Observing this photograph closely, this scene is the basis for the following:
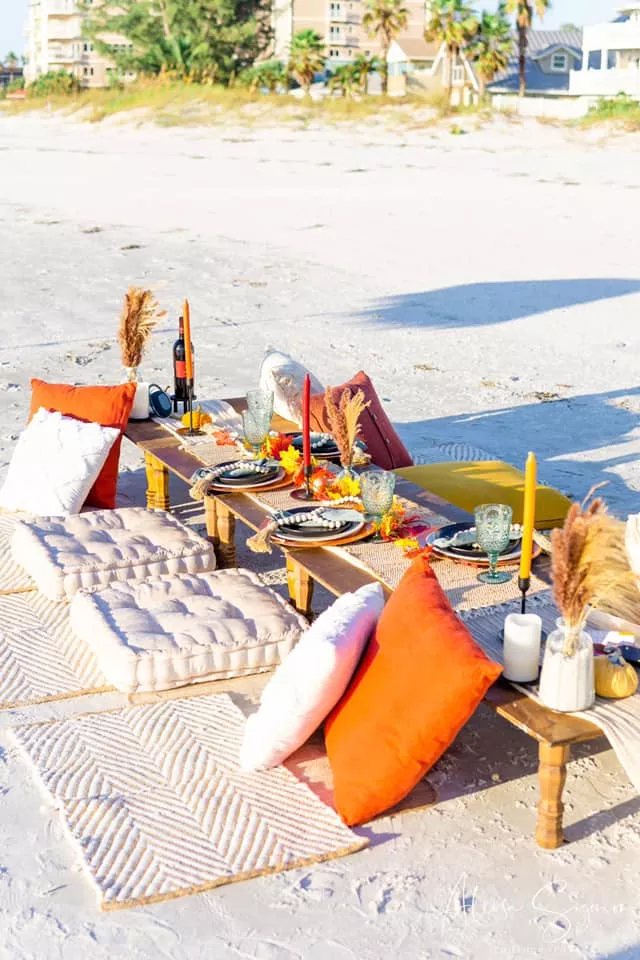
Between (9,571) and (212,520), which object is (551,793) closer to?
(212,520)

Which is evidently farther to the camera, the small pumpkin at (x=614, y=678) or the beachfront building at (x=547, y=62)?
the beachfront building at (x=547, y=62)

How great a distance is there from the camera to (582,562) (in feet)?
12.1

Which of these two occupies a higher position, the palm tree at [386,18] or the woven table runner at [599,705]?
the palm tree at [386,18]

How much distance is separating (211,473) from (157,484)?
1.09 metres

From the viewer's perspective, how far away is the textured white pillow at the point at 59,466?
644 cm

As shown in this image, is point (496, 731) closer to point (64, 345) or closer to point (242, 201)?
point (64, 345)

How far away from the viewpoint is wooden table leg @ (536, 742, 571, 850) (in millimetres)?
3754

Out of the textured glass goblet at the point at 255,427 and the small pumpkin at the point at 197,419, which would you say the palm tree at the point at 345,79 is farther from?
the textured glass goblet at the point at 255,427

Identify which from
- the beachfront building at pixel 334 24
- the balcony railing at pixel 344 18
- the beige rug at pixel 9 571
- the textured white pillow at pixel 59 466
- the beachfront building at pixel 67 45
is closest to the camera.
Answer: the beige rug at pixel 9 571

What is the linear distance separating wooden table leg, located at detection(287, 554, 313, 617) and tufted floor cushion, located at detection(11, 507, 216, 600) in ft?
1.82

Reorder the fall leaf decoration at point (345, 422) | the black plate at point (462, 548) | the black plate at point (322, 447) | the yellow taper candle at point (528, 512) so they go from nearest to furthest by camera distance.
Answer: the yellow taper candle at point (528, 512) < the black plate at point (462, 548) < the fall leaf decoration at point (345, 422) < the black plate at point (322, 447)

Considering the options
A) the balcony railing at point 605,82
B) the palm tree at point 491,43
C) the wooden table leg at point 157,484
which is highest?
the palm tree at point 491,43

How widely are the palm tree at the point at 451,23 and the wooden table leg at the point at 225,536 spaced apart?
3941 cm

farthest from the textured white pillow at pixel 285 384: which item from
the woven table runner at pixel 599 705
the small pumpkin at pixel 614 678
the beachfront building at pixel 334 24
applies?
the beachfront building at pixel 334 24
